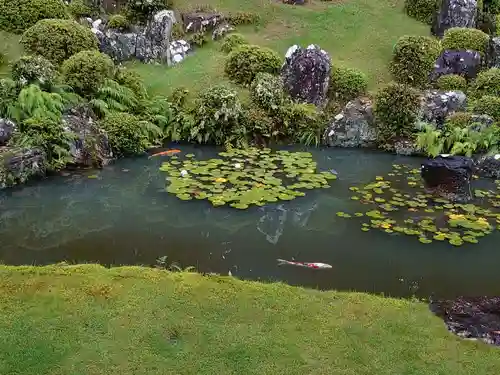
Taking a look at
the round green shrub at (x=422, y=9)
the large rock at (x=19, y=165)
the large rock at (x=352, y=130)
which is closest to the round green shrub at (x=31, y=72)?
the large rock at (x=19, y=165)

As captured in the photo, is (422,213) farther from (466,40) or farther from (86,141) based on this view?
(466,40)

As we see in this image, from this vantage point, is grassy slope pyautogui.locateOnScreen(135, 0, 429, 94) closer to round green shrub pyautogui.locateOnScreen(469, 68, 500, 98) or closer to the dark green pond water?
round green shrub pyautogui.locateOnScreen(469, 68, 500, 98)

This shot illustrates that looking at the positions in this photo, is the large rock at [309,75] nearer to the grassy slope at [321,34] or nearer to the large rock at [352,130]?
the large rock at [352,130]

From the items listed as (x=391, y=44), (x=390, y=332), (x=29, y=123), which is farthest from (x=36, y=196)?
(x=391, y=44)

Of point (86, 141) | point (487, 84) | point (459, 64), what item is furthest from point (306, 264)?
point (459, 64)

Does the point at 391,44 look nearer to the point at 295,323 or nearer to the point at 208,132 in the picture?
the point at 208,132
